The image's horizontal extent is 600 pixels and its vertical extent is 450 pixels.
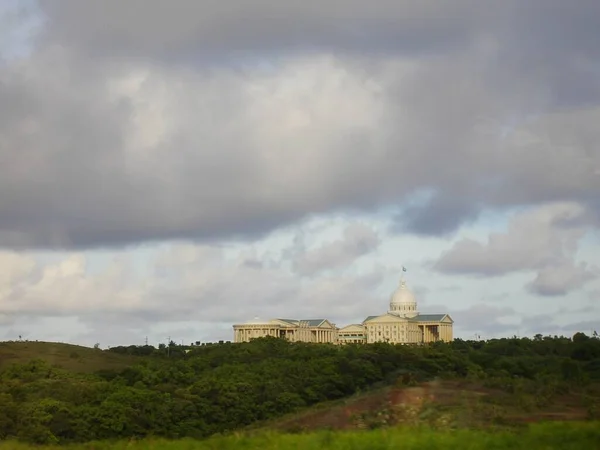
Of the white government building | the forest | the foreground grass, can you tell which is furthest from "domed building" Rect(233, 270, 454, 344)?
the foreground grass

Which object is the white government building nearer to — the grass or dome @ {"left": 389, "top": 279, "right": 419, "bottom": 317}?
dome @ {"left": 389, "top": 279, "right": 419, "bottom": 317}

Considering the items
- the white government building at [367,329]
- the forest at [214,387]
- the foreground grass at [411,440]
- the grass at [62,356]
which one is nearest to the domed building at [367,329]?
the white government building at [367,329]

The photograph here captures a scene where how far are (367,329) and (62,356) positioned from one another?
11596cm

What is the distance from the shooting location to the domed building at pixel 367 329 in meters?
169

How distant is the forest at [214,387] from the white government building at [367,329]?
102 meters

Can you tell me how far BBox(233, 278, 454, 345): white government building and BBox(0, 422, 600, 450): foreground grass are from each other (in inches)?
5723

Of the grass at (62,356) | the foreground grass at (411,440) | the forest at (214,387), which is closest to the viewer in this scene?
the foreground grass at (411,440)

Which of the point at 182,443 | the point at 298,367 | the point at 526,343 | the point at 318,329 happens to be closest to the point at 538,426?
the point at 182,443

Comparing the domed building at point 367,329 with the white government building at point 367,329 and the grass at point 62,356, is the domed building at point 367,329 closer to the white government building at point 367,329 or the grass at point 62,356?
the white government building at point 367,329

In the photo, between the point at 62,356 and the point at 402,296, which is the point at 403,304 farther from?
the point at 62,356

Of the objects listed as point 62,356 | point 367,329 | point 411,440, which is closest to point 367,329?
point 367,329

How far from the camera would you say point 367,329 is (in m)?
183

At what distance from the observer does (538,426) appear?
1861cm

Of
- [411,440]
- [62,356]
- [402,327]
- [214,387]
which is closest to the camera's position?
[411,440]
